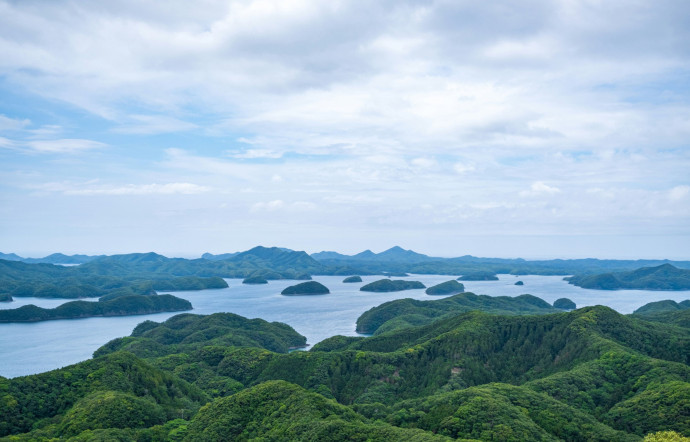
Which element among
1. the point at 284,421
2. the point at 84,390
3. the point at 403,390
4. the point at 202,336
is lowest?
the point at 403,390

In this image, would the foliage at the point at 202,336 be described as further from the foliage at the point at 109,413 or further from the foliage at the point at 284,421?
the foliage at the point at 284,421

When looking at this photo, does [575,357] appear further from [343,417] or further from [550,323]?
[343,417]

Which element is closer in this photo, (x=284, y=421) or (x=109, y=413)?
(x=284, y=421)

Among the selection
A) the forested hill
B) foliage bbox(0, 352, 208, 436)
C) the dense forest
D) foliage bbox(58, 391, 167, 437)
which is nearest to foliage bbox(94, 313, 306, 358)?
the dense forest

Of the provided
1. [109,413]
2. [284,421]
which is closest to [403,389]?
[284,421]

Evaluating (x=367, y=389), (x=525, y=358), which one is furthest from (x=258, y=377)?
(x=525, y=358)

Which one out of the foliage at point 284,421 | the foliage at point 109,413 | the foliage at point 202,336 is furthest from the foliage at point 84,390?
the foliage at point 202,336

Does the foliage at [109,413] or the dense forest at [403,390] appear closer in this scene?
the dense forest at [403,390]

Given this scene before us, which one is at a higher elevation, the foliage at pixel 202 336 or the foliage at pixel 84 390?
the foliage at pixel 84 390

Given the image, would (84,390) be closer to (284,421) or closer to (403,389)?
(284,421)
